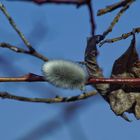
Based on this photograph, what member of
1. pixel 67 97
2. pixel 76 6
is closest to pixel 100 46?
Result: pixel 67 97

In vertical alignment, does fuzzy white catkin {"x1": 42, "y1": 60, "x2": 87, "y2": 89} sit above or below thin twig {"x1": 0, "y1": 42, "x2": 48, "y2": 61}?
below

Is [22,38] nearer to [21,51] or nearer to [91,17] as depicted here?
[21,51]

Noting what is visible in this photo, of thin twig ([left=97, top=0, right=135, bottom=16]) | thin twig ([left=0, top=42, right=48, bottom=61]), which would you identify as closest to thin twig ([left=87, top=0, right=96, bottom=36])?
thin twig ([left=97, top=0, right=135, bottom=16])

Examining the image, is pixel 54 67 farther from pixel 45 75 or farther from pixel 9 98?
pixel 9 98

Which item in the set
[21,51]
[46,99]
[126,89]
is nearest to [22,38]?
[21,51]

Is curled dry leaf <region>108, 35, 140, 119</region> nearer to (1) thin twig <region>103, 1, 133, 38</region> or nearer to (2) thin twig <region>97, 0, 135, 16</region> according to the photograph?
(1) thin twig <region>103, 1, 133, 38</region>
